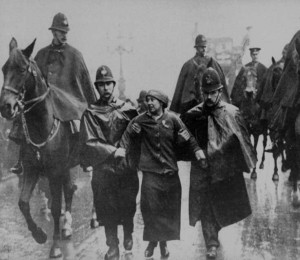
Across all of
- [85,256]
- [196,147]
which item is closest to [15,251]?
[85,256]

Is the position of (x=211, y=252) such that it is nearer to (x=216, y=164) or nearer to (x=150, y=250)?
(x=150, y=250)

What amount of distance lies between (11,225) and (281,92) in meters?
4.56

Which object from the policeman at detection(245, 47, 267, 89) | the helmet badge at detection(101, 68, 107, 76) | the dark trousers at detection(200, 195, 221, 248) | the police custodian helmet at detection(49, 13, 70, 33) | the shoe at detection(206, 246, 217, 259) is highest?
the police custodian helmet at detection(49, 13, 70, 33)

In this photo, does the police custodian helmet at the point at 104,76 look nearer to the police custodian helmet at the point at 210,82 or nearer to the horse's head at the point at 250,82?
the police custodian helmet at the point at 210,82

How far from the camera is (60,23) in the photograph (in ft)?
25.8

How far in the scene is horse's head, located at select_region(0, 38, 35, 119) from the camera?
6070 millimetres

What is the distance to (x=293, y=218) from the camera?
26.4ft

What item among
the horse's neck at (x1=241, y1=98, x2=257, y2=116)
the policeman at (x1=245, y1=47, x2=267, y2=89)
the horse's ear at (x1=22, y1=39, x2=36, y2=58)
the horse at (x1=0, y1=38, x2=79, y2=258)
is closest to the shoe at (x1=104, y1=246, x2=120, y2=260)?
the horse at (x1=0, y1=38, x2=79, y2=258)

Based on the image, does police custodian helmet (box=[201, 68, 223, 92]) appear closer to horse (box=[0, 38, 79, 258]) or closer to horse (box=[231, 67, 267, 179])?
horse (box=[0, 38, 79, 258])

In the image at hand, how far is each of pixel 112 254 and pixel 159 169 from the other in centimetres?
111

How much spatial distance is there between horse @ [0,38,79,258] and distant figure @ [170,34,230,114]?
3.10 meters

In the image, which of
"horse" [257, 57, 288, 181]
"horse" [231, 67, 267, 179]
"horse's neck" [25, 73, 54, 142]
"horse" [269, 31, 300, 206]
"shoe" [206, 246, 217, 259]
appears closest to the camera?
"shoe" [206, 246, 217, 259]

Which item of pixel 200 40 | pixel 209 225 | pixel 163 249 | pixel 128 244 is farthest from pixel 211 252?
pixel 200 40

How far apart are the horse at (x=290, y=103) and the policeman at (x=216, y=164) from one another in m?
1.62
